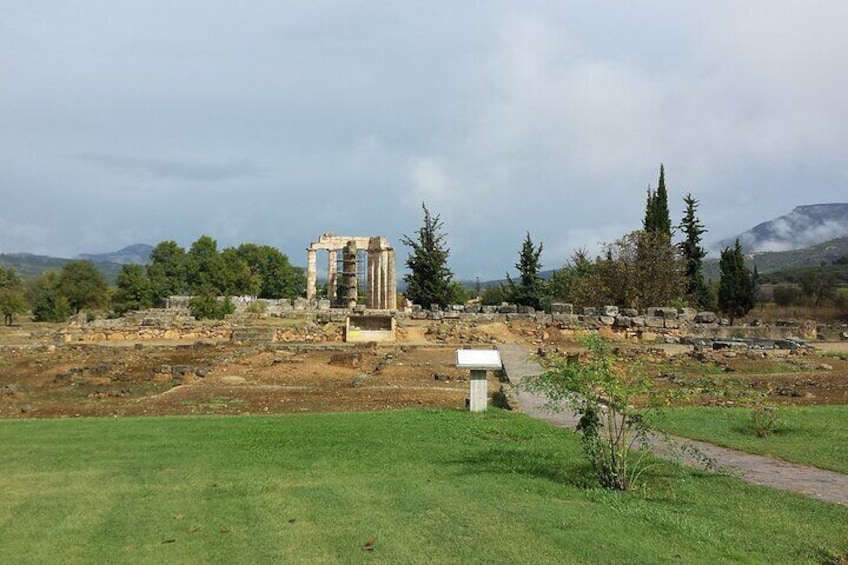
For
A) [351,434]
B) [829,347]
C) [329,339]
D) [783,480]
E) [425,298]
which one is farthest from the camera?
[425,298]

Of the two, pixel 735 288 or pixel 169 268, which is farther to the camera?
pixel 169 268

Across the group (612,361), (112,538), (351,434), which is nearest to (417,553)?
(112,538)

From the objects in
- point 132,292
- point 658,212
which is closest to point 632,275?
point 658,212

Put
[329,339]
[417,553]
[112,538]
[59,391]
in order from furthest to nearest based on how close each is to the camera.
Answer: [329,339] < [59,391] < [112,538] < [417,553]

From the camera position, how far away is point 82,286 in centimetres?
6819

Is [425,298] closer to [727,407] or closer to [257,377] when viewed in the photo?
[257,377]

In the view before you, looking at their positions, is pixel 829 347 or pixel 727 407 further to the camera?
pixel 829 347

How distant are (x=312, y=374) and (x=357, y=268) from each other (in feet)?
89.5

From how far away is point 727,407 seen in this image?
12.8 metres

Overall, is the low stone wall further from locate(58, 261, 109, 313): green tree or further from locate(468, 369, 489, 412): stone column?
locate(58, 261, 109, 313): green tree

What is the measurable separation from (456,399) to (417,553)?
9502 mm

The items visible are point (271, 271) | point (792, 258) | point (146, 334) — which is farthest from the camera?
point (792, 258)

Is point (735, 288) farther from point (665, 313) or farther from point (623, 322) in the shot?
point (623, 322)

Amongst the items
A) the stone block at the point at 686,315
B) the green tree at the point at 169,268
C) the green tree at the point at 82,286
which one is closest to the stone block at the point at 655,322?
the stone block at the point at 686,315
